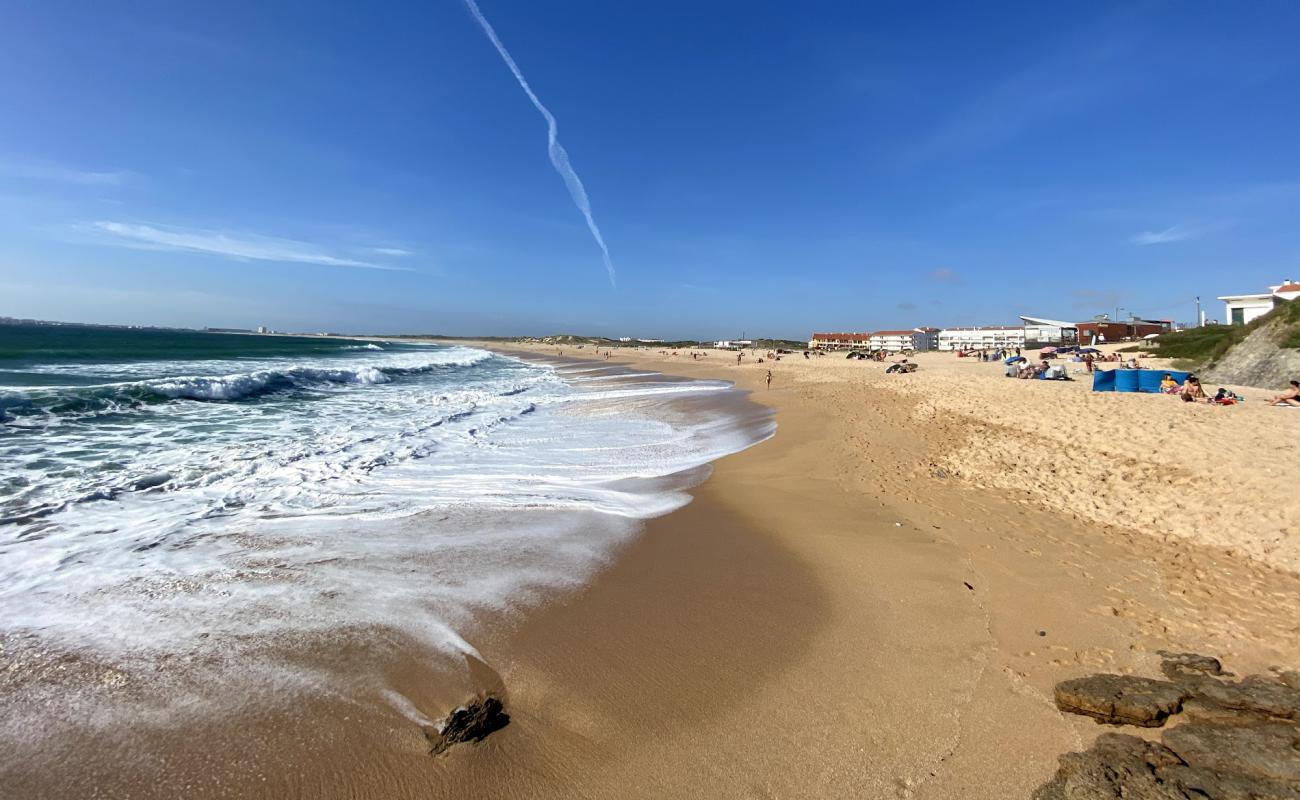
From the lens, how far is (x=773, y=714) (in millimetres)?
3461

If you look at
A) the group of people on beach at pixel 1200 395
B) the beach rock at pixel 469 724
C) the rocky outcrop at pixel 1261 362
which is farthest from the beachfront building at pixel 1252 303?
the beach rock at pixel 469 724

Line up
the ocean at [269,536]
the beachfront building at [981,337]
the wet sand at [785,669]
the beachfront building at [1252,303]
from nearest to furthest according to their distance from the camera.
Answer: the wet sand at [785,669]
the ocean at [269,536]
the beachfront building at [1252,303]
the beachfront building at [981,337]

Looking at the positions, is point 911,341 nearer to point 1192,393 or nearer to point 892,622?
point 1192,393

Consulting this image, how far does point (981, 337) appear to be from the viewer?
81312mm

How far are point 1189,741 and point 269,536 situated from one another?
7.75 m

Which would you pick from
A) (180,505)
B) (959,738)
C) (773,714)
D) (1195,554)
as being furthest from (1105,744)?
(180,505)

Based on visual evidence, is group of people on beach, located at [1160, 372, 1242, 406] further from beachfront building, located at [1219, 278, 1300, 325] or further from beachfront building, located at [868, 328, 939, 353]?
beachfront building, located at [868, 328, 939, 353]

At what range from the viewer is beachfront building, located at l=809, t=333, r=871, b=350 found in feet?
318

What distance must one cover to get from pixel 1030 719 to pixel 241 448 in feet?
39.7

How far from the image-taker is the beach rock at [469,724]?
3.15m

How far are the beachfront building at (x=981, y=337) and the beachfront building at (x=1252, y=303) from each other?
1233 inches

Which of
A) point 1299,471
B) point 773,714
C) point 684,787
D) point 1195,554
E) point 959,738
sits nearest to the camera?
point 684,787

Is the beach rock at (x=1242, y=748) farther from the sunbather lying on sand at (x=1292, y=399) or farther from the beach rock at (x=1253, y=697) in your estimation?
the sunbather lying on sand at (x=1292, y=399)

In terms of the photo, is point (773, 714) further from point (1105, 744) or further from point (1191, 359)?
point (1191, 359)
